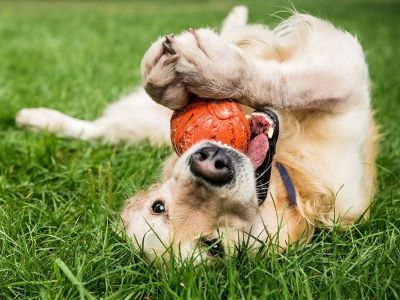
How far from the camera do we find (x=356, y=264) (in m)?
2.35

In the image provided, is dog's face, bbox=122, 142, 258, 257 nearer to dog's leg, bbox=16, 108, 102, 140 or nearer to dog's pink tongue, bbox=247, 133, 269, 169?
dog's pink tongue, bbox=247, 133, 269, 169

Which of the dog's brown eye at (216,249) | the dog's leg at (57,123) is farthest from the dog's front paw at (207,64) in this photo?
the dog's leg at (57,123)

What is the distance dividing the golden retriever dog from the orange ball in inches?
2.1

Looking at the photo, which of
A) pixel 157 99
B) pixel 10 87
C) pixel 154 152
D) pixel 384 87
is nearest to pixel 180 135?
pixel 157 99

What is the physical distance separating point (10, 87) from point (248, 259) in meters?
3.60

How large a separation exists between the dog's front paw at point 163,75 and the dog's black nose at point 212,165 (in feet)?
1.12

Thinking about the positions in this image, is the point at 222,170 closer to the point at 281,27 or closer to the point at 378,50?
the point at 281,27

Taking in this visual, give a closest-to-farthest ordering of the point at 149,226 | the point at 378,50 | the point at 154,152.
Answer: the point at 149,226, the point at 154,152, the point at 378,50

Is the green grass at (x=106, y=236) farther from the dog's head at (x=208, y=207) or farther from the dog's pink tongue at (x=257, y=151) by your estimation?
the dog's pink tongue at (x=257, y=151)

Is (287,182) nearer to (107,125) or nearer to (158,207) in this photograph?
(158,207)

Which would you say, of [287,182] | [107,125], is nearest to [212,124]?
[287,182]

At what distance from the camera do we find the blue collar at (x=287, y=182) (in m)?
2.92

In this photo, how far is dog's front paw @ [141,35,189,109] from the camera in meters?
2.51

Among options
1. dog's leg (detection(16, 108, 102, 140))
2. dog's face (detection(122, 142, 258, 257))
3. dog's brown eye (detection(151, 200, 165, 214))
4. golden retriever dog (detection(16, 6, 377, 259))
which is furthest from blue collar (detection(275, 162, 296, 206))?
dog's leg (detection(16, 108, 102, 140))
